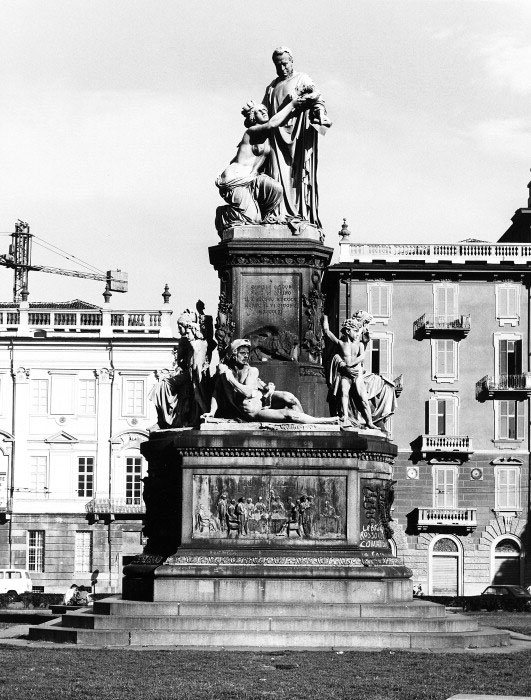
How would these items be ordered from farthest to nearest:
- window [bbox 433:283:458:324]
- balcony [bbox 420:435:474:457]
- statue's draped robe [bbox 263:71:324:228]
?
window [bbox 433:283:458:324], balcony [bbox 420:435:474:457], statue's draped robe [bbox 263:71:324:228]

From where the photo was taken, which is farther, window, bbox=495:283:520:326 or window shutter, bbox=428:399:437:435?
window, bbox=495:283:520:326

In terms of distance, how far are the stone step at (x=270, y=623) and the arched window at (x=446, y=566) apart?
179 feet

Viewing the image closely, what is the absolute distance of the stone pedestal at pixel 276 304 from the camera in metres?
32.4

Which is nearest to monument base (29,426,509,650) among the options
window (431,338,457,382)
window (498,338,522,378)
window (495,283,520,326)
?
window (431,338,457,382)

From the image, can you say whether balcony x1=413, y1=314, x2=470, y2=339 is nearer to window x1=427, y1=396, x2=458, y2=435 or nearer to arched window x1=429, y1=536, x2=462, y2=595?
window x1=427, y1=396, x2=458, y2=435

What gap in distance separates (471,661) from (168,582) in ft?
20.1

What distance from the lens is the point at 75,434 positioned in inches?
3526

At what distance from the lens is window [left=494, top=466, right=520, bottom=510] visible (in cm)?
8426

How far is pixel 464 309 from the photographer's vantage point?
8669 cm

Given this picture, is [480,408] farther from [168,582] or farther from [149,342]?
[168,582]

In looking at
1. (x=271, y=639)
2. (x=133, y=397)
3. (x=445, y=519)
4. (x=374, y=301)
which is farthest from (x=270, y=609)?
(x=133, y=397)

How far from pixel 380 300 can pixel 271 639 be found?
194ft

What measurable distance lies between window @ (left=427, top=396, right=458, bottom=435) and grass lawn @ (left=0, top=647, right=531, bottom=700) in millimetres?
57846

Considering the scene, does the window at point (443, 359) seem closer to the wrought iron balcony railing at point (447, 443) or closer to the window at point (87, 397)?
the wrought iron balcony railing at point (447, 443)
